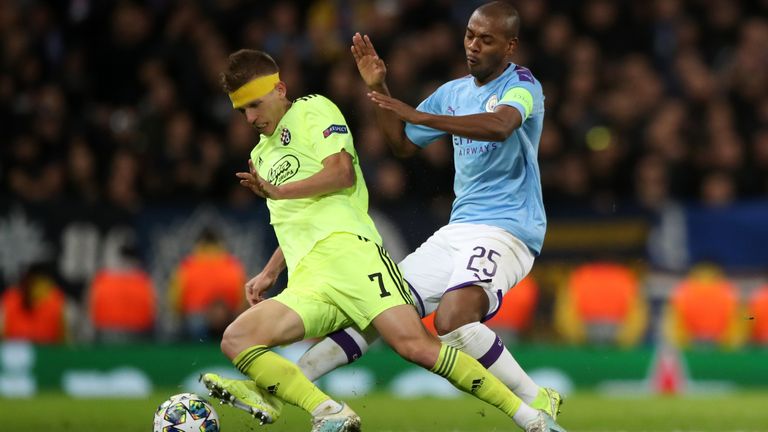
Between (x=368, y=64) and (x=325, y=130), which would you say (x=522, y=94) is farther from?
(x=325, y=130)

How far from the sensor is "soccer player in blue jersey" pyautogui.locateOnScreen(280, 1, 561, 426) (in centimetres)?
684

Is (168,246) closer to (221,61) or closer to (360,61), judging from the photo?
(221,61)

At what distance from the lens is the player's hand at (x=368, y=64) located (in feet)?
23.2

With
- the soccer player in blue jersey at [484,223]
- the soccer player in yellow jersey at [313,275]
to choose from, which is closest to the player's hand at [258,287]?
the soccer player in yellow jersey at [313,275]

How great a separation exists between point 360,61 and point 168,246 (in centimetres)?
706

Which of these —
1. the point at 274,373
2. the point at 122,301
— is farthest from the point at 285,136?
the point at 122,301

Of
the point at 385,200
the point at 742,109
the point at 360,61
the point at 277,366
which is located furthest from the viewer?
the point at 742,109

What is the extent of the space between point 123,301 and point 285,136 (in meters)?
6.88

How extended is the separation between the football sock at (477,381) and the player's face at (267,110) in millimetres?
1473

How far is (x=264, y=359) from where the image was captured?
6.66m

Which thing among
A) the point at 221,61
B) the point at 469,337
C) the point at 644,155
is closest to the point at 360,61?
the point at 469,337

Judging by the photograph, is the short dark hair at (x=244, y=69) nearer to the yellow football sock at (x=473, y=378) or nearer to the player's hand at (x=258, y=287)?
the player's hand at (x=258, y=287)

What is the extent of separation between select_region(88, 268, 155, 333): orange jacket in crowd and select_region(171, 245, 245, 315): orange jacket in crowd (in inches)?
11.5

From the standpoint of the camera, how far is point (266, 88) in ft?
22.6
